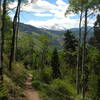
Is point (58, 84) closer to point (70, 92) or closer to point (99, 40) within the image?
point (70, 92)

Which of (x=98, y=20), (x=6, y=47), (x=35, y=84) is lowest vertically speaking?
(x=35, y=84)

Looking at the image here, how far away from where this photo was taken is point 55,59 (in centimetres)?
6875

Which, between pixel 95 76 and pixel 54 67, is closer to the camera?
pixel 95 76

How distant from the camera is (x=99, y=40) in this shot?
46.1 m

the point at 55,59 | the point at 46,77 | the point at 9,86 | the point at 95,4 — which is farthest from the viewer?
the point at 55,59

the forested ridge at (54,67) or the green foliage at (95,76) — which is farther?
the green foliage at (95,76)

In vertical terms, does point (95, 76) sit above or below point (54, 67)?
above

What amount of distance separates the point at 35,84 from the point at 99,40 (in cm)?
2419

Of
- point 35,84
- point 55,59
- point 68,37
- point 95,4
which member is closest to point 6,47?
point 68,37

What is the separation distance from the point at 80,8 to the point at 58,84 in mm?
7518

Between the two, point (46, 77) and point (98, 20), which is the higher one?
point (98, 20)

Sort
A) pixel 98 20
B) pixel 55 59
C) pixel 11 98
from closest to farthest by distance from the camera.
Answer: pixel 11 98, pixel 98 20, pixel 55 59

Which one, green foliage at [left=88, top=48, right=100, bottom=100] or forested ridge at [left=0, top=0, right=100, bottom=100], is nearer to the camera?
forested ridge at [left=0, top=0, right=100, bottom=100]

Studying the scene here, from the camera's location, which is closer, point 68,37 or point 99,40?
point 99,40
